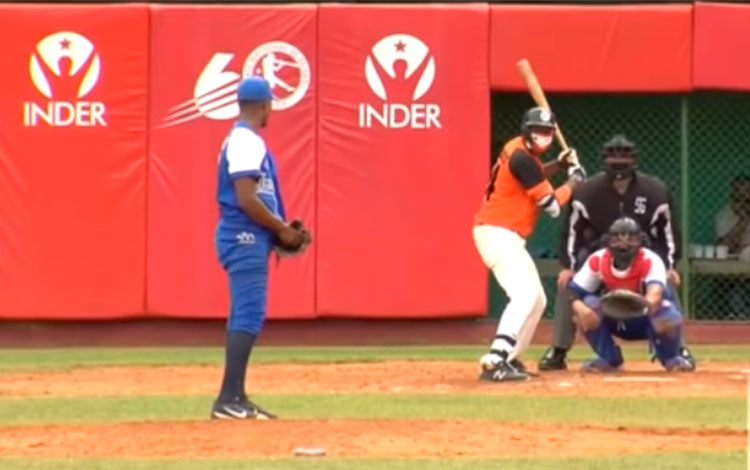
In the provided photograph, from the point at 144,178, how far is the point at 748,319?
6046 mm

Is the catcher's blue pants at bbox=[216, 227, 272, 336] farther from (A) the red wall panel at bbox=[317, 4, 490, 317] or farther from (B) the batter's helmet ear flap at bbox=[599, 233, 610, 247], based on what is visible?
(A) the red wall panel at bbox=[317, 4, 490, 317]

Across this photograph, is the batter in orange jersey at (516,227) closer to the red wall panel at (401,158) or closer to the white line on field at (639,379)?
the white line on field at (639,379)

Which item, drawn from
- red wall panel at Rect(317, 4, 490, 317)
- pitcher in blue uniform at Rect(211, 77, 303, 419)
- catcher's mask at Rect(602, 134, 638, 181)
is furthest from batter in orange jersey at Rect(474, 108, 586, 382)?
red wall panel at Rect(317, 4, 490, 317)

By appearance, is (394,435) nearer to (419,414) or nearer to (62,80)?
(419,414)

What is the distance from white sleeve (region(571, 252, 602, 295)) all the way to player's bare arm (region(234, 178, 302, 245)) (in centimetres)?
420

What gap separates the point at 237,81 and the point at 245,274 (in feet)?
27.1

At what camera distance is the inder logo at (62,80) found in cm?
1953

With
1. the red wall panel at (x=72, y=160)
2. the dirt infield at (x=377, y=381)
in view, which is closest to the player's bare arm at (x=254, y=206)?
the dirt infield at (x=377, y=381)

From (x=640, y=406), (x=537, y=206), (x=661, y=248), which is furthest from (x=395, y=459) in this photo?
(x=661, y=248)

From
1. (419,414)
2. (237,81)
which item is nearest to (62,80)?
(237,81)

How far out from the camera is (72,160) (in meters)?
19.5

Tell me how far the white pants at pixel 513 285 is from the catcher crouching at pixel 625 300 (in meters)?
0.76

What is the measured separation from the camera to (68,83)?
19562 mm

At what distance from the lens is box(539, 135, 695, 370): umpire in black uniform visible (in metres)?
15.4
